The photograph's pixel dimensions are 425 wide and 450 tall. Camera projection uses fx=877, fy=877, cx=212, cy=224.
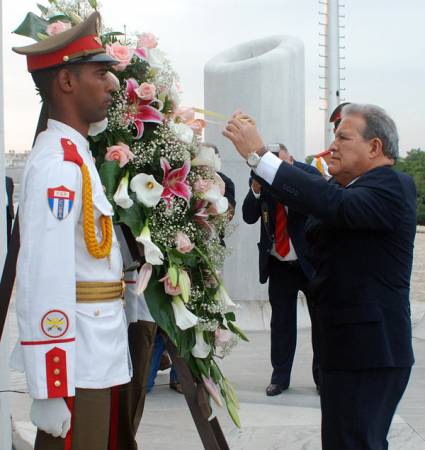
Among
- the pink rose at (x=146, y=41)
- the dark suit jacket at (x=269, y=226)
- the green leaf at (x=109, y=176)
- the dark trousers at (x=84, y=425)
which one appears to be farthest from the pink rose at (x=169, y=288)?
the dark suit jacket at (x=269, y=226)

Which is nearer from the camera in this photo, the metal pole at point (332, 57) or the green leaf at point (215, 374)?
the green leaf at point (215, 374)

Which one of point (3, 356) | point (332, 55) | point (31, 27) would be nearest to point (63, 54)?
point (31, 27)

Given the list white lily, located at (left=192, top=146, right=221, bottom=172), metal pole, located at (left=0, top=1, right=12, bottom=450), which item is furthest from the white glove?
metal pole, located at (left=0, top=1, right=12, bottom=450)

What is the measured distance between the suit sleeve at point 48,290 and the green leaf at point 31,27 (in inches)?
25.2

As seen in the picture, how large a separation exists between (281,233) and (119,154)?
110 inches

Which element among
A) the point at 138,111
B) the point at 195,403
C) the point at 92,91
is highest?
the point at 92,91

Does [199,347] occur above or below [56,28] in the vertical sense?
below

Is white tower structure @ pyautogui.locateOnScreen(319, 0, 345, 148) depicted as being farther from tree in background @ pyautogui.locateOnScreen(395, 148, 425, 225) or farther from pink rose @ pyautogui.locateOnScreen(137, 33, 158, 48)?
pink rose @ pyautogui.locateOnScreen(137, 33, 158, 48)

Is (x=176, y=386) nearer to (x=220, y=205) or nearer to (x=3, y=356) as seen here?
(x=3, y=356)

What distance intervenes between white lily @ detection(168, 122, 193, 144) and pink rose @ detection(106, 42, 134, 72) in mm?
286

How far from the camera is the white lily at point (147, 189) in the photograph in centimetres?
312

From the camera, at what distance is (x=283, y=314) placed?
5910mm

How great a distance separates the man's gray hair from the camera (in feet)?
10.4

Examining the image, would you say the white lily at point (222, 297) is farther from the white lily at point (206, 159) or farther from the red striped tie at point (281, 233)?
the red striped tie at point (281, 233)
